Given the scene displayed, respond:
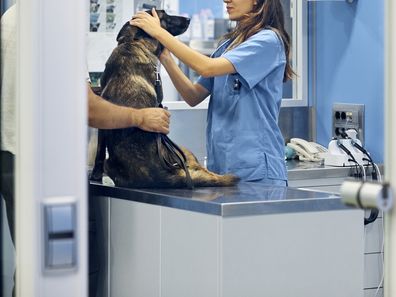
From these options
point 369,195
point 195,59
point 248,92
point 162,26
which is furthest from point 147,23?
point 369,195

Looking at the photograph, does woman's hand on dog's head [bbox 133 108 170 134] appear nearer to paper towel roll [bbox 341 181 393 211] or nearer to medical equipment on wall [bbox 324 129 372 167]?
paper towel roll [bbox 341 181 393 211]

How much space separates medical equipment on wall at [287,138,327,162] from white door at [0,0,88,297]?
9.62 feet

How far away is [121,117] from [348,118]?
6.47 feet

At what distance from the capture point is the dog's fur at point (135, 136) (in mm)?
2600

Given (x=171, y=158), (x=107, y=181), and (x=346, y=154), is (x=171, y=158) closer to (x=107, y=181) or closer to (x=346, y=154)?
(x=107, y=181)

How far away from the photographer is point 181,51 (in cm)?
276

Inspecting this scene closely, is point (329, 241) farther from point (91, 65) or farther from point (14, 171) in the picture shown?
point (91, 65)

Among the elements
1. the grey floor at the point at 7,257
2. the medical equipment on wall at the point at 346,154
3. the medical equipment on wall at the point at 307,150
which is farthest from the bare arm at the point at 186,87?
the grey floor at the point at 7,257

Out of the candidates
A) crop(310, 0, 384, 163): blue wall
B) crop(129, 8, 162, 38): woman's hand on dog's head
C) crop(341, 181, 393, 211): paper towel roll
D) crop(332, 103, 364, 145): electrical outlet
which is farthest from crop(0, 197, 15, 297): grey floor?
crop(332, 103, 364, 145): electrical outlet

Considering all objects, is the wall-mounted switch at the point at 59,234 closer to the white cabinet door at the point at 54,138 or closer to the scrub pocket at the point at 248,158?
the white cabinet door at the point at 54,138

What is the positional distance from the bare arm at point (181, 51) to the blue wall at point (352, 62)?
4.72ft

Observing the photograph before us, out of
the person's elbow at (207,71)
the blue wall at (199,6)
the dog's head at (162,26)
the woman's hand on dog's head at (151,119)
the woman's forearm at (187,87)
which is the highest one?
the blue wall at (199,6)

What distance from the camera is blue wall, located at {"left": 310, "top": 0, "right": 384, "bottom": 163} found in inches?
164

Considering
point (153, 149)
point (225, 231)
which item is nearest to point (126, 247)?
point (153, 149)
